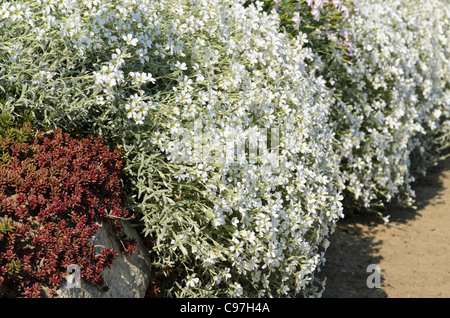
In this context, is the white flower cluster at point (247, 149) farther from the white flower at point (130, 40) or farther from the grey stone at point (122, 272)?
the white flower at point (130, 40)

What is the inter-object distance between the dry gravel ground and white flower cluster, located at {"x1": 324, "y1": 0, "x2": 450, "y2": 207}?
27 centimetres

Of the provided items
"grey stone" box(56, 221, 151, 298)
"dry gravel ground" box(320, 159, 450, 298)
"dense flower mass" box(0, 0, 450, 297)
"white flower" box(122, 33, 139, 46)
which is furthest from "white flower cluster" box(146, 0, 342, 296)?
"dry gravel ground" box(320, 159, 450, 298)

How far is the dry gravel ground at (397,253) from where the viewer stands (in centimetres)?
425

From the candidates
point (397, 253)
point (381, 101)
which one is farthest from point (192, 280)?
point (381, 101)

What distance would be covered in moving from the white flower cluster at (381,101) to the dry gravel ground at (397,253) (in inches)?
10.7

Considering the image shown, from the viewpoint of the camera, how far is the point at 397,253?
15.8 feet

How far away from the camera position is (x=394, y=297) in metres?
4.14

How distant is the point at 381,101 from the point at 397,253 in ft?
4.84

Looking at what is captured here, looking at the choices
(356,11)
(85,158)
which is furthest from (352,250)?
(85,158)

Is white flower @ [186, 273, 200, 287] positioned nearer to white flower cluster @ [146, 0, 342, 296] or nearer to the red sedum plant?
white flower cluster @ [146, 0, 342, 296]

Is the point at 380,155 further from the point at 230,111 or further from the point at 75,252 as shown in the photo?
the point at 75,252

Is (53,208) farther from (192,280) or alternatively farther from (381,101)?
(381,101)

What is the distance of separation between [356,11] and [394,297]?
272cm

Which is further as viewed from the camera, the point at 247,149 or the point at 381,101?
the point at 381,101
